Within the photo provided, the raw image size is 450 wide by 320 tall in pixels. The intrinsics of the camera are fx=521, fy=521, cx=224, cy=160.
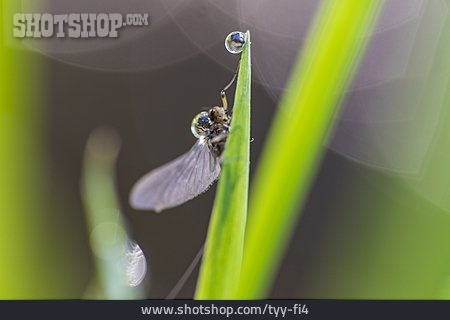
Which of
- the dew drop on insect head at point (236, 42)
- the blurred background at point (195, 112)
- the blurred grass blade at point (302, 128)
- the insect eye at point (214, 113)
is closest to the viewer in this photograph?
the blurred grass blade at point (302, 128)

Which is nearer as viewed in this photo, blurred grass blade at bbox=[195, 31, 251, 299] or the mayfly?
blurred grass blade at bbox=[195, 31, 251, 299]

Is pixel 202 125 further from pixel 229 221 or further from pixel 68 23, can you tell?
pixel 229 221

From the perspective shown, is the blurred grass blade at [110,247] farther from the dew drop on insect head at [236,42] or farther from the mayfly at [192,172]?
the dew drop on insect head at [236,42]

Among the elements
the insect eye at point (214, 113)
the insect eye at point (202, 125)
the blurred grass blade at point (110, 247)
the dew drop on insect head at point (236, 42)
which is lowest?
the blurred grass blade at point (110, 247)

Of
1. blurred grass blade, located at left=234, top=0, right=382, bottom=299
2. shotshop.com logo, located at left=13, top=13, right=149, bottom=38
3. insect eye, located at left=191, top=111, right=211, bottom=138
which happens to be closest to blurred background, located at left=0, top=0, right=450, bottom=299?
shotshop.com logo, located at left=13, top=13, right=149, bottom=38

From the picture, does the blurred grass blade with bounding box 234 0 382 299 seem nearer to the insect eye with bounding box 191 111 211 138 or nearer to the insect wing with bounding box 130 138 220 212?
the insect wing with bounding box 130 138 220 212

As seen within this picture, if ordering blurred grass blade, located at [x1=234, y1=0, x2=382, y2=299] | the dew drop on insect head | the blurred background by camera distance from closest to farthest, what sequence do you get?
1. blurred grass blade, located at [x1=234, y1=0, x2=382, y2=299]
2. the dew drop on insect head
3. the blurred background

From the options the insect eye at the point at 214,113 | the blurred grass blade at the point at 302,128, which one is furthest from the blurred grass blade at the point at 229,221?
the insect eye at the point at 214,113
